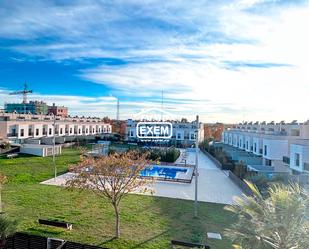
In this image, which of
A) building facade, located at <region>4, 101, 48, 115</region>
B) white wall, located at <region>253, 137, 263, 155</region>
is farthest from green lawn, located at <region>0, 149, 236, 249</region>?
building facade, located at <region>4, 101, 48, 115</region>

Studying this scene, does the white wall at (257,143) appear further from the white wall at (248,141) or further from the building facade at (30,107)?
the building facade at (30,107)

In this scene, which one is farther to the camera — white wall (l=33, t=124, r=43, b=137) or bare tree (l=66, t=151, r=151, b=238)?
white wall (l=33, t=124, r=43, b=137)

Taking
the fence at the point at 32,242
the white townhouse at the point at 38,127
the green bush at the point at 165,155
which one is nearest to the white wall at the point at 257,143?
the green bush at the point at 165,155

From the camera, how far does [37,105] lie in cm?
9525

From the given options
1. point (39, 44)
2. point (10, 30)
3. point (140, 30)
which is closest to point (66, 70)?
point (39, 44)

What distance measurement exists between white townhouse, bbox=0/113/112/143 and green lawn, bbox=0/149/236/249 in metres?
15.1

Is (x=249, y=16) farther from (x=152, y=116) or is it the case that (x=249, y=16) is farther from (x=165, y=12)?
(x=152, y=116)

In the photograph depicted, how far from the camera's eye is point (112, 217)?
43.7ft

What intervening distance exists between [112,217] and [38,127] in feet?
113

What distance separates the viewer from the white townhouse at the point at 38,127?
38.0 m

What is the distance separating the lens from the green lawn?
10945 millimetres

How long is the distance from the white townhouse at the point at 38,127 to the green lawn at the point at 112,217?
49.6ft

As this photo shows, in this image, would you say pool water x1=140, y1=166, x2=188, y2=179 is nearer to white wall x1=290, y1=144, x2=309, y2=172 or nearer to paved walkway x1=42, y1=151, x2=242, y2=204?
paved walkway x1=42, y1=151, x2=242, y2=204

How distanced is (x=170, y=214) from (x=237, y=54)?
897 centimetres
